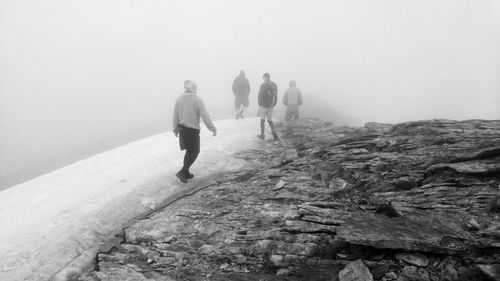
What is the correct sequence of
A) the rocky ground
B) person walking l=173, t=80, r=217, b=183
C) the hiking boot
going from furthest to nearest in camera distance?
the hiking boot → person walking l=173, t=80, r=217, b=183 → the rocky ground

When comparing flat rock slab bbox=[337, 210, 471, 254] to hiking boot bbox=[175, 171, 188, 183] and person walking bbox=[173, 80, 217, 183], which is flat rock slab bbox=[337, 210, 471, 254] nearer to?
person walking bbox=[173, 80, 217, 183]

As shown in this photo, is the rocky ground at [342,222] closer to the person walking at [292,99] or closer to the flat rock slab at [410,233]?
the flat rock slab at [410,233]

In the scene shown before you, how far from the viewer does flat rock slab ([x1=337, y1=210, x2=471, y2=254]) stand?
481 centimetres

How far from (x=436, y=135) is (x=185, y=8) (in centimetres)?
17753

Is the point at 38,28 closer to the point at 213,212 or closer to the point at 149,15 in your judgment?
the point at 149,15

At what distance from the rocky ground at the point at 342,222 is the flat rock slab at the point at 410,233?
15 millimetres

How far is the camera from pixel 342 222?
19.4 ft

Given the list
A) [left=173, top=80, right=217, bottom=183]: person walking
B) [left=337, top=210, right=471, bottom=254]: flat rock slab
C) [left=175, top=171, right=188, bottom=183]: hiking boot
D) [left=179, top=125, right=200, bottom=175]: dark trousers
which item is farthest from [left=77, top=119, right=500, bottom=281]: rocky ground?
[left=173, top=80, right=217, bottom=183]: person walking

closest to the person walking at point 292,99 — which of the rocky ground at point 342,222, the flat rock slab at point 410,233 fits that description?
the rocky ground at point 342,222

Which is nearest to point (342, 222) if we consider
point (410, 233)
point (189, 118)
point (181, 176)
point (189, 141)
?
point (410, 233)

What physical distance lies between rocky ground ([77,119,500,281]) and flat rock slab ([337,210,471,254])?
2cm

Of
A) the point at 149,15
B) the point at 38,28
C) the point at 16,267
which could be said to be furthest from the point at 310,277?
the point at 149,15

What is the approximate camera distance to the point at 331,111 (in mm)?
36938

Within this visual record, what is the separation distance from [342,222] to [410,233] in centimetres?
115
